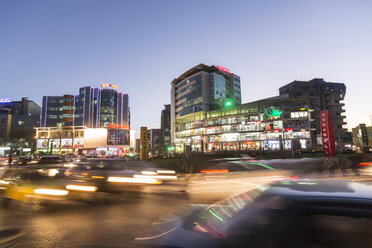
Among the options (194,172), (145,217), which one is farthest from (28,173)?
(194,172)

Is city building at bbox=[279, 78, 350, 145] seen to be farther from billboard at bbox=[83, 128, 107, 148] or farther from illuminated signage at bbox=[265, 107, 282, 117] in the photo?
billboard at bbox=[83, 128, 107, 148]

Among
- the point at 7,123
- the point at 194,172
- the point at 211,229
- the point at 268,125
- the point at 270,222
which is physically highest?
the point at 7,123

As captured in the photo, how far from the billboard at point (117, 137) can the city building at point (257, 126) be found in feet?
A: 89.9

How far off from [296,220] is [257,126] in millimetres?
63909

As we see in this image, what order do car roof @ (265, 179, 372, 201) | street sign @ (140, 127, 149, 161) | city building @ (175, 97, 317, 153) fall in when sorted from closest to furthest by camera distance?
car roof @ (265, 179, 372, 201)
street sign @ (140, 127, 149, 161)
city building @ (175, 97, 317, 153)

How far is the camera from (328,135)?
→ 22234 mm

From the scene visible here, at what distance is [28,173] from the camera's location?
8.87m

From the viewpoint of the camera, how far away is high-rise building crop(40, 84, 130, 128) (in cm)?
9312

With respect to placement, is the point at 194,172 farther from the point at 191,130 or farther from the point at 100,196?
the point at 191,130

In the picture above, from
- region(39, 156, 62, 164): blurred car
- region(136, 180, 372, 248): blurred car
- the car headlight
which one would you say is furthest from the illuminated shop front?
region(136, 180, 372, 248): blurred car

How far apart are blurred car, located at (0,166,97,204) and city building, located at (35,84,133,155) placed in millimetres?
76637

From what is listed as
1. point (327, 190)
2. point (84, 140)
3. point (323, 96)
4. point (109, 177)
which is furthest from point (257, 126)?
point (84, 140)

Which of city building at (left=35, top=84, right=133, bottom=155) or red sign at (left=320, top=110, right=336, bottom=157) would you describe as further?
city building at (left=35, top=84, right=133, bottom=155)

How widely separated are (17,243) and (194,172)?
49.6 feet
